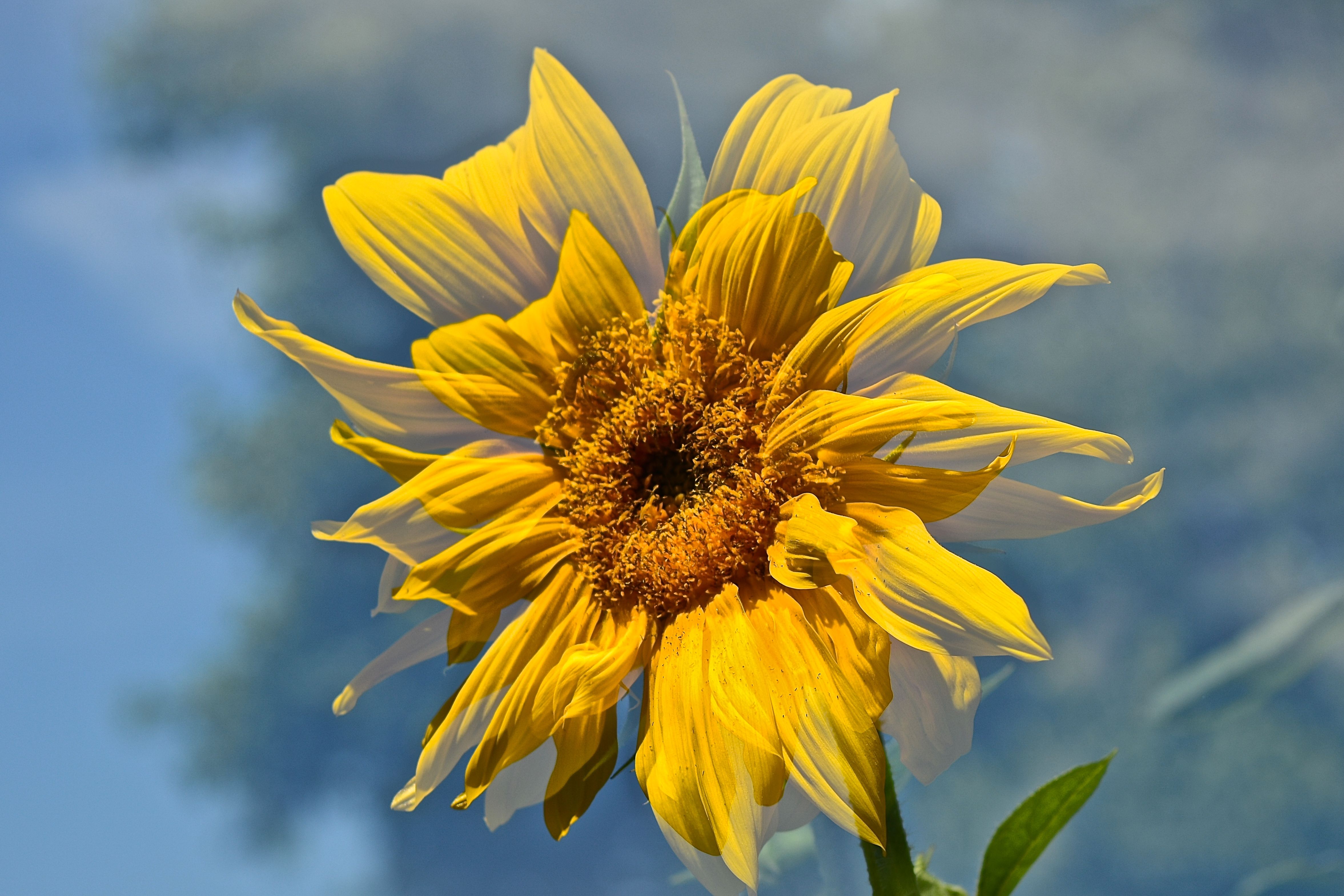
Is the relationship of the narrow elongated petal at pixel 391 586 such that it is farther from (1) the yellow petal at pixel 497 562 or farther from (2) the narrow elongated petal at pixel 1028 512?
(2) the narrow elongated petal at pixel 1028 512

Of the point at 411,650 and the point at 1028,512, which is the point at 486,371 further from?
the point at 1028,512

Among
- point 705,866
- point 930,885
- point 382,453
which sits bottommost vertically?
point 930,885

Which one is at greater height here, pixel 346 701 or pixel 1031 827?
pixel 346 701

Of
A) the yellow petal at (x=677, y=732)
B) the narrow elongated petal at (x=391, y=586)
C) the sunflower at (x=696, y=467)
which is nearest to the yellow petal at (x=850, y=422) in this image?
the sunflower at (x=696, y=467)

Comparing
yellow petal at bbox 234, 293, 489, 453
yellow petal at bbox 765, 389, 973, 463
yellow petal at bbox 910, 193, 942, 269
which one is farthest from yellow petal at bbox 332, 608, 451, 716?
yellow petal at bbox 910, 193, 942, 269

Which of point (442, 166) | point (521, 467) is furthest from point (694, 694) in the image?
point (442, 166)

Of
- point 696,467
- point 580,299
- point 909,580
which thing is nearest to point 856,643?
point 909,580
